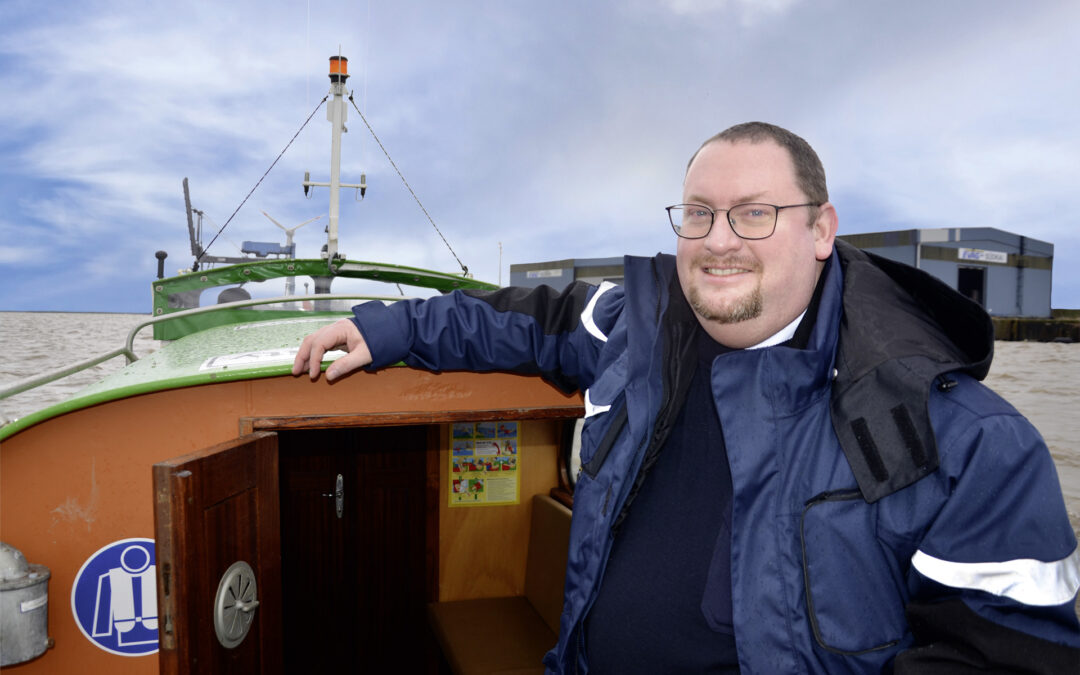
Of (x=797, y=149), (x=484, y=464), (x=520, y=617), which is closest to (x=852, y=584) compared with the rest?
(x=797, y=149)

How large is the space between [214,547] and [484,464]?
2.91 m

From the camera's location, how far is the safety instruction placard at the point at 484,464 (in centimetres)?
485

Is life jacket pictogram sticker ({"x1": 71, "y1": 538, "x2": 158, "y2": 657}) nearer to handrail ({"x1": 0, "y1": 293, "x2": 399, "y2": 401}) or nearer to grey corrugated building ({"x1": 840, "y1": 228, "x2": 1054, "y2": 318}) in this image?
handrail ({"x1": 0, "y1": 293, "x2": 399, "y2": 401})

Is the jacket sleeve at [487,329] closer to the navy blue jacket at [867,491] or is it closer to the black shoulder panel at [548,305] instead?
the black shoulder panel at [548,305]

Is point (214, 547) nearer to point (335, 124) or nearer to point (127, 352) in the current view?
point (127, 352)

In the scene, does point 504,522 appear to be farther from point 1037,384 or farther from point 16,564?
point 1037,384

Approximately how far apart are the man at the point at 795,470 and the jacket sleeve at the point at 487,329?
8.8 inches

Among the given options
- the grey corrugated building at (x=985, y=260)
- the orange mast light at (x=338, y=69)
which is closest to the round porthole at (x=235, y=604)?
the orange mast light at (x=338, y=69)

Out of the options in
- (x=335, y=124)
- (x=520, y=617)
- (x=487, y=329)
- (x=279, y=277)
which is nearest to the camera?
(x=487, y=329)

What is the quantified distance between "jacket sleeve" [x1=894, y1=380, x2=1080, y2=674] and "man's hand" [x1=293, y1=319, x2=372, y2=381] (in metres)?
1.81

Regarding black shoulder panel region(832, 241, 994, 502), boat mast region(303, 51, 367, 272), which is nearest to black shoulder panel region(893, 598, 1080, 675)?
black shoulder panel region(832, 241, 994, 502)

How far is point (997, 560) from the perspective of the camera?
132cm

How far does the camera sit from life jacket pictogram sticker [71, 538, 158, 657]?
2.50 m

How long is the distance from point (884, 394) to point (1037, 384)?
25639 millimetres
